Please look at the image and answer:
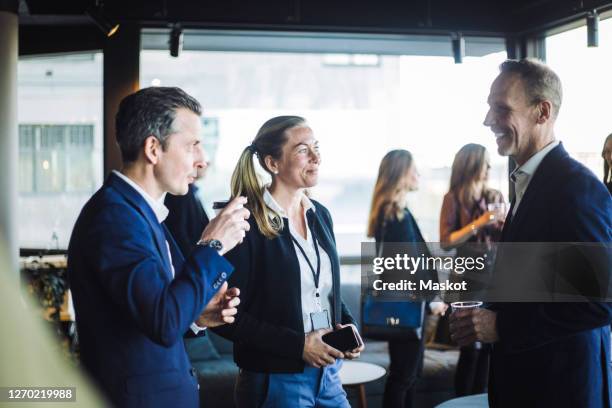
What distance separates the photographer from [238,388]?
2264 mm

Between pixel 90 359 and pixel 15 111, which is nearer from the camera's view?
pixel 90 359

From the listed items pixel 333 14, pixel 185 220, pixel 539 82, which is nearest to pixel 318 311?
pixel 539 82

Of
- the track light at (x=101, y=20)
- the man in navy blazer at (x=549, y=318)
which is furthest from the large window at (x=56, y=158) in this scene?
the man in navy blazer at (x=549, y=318)

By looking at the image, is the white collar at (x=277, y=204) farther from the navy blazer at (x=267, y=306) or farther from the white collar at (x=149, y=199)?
the white collar at (x=149, y=199)

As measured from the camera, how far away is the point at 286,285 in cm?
218

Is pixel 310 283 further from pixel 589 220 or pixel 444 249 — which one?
pixel 444 249

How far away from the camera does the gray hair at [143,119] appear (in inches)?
63.2

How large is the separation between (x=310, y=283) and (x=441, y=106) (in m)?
4.11

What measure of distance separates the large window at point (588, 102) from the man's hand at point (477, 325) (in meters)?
2.40

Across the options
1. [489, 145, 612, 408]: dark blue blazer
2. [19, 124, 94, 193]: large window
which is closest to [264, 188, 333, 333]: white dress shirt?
[489, 145, 612, 408]: dark blue blazer

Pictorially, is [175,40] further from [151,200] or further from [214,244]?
[214,244]

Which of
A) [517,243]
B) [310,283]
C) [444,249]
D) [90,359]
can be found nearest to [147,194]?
[90,359]

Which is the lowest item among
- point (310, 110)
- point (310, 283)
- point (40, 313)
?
point (40, 313)

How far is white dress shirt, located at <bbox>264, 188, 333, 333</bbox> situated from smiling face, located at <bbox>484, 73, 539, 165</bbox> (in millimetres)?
683
